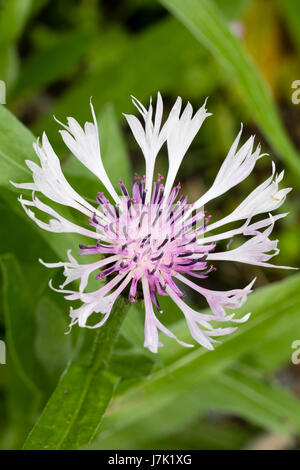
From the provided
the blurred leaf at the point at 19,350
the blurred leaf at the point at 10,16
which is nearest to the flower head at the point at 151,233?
the blurred leaf at the point at 19,350

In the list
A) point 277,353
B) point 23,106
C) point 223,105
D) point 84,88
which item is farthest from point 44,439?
point 223,105

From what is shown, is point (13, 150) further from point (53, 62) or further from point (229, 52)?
point (53, 62)

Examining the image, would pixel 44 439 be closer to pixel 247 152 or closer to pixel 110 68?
pixel 247 152

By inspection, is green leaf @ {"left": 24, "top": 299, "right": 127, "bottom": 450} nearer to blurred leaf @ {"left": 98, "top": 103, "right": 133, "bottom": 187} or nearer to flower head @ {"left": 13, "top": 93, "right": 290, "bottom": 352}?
flower head @ {"left": 13, "top": 93, "right": 290, "bottom": 352}

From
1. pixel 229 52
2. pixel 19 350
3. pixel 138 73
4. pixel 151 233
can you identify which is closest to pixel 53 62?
pixel 138 73

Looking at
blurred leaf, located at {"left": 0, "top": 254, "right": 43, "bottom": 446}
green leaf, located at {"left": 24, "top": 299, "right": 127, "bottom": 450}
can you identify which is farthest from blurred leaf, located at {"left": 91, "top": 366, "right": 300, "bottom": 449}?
green leaf, located at {"left": 24, "top": 299, "right": 127, "bottom": 450}

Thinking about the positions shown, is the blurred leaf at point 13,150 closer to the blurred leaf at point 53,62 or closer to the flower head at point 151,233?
the flower head at point 151,233

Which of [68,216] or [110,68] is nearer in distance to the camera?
[68,216]
